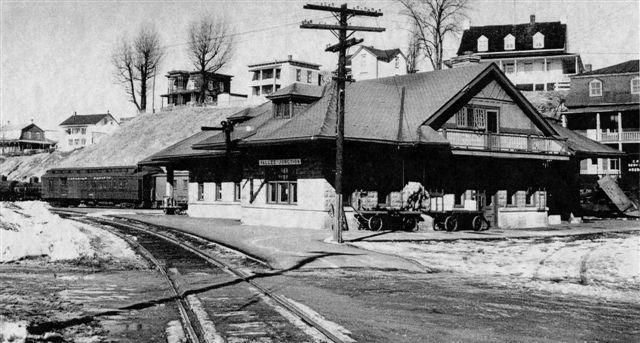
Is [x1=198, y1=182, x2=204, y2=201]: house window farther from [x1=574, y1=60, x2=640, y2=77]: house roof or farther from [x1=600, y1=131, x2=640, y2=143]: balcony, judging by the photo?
[x1=574, y1=60, x2=640, y2=77]: house roof

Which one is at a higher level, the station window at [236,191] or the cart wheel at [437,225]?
the station window at [236,191]

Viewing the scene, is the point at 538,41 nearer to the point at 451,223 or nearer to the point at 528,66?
the point at 528,66

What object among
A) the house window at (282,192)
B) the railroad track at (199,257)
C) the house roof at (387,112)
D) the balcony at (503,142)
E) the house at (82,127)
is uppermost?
the house at (82,127)

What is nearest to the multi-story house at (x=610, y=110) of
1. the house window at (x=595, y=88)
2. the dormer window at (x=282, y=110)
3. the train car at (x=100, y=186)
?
the house window at (x=595, y=88)

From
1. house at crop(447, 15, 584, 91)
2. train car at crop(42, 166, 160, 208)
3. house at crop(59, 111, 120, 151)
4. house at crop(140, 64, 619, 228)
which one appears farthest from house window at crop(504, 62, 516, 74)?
house at crop(59, 111, 120, 151)

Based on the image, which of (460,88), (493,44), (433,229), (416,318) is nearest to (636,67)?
(493,44)

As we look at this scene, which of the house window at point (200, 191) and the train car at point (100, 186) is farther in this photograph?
the train car at point (100, 186)

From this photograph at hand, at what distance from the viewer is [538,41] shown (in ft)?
233

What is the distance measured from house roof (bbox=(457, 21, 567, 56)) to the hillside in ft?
100

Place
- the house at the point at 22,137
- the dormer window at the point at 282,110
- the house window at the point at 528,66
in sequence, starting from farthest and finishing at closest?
the house at the point at 22,137, the house window at the point at 528,66, the dormer window at the point at 282,110

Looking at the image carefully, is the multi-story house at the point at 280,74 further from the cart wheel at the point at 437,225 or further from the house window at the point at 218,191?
the cart wheel at the point at 437,225

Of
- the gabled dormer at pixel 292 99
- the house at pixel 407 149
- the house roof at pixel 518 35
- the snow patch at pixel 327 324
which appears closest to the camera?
the snow patch at pixel 327 324

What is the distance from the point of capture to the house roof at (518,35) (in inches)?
2788

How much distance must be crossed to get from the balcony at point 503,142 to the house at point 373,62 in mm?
55968
